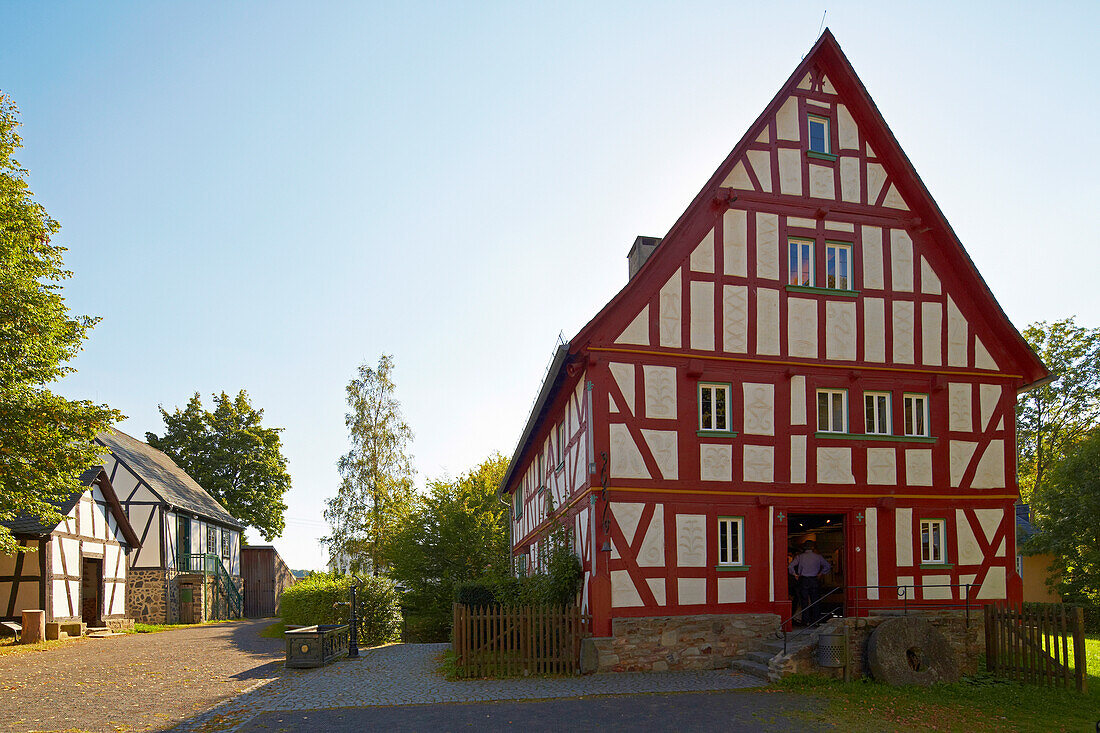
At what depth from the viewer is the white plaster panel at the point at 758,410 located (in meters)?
17.5

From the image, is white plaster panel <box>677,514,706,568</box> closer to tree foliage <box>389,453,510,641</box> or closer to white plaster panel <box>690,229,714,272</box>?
white plaster panel <box>690,229,714,272</box>

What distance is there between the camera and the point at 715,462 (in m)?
17.1

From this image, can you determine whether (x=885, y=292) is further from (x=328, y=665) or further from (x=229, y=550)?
(x=229, y=550)

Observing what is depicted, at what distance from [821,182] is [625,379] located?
638cm

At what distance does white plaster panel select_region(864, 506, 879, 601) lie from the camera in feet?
57.7

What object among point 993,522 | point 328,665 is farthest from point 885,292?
point 328,665

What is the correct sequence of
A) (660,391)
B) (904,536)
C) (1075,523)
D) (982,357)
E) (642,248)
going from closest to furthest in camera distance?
(660,391) < (904,536) < (982,357) < (642,248) < (1075,523)

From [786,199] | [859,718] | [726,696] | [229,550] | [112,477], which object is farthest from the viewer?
[229,550]

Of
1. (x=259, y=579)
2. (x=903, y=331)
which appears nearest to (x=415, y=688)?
(x=903, y=331)

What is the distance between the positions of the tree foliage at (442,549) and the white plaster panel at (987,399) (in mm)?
16716

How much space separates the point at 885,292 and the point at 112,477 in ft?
98.4

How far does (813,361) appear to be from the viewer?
1798cm

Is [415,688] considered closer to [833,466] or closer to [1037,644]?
[833,466]

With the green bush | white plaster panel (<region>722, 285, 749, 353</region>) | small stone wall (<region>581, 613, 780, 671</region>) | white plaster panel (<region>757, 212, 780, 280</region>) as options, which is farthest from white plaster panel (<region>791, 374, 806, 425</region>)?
the green bush
